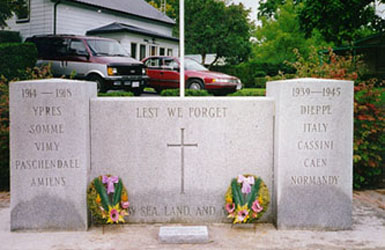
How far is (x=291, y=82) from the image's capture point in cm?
509

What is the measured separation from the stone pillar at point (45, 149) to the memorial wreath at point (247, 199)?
5.84 feet

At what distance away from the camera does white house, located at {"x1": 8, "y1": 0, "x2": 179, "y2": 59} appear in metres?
13.1

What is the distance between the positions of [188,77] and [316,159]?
1063 cm

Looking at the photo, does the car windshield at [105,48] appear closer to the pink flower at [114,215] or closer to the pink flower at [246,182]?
the pink flower at [114,215]

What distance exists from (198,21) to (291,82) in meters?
11.0

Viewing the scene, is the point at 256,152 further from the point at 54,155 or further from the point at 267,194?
the point at 54,155

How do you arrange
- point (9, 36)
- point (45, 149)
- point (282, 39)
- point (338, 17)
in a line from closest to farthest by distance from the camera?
point (45, 149) → point (9, 36) → point (338, 17) → point (282, 39)

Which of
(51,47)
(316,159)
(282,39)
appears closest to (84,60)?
(51,47)

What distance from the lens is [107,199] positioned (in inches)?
204

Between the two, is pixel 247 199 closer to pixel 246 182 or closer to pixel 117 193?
pixel 246 182

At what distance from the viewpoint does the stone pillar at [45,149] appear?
5062mm

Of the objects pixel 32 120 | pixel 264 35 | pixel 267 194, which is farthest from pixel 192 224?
pixel 264 35

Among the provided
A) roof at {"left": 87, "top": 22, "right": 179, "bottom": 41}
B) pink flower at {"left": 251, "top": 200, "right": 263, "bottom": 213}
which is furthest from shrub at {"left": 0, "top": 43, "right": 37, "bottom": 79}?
pink flower at {"left": 251, "top": 200, "right": 263, "bottom": 213}

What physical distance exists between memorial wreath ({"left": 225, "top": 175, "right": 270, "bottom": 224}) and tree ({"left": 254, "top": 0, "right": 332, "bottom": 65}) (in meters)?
14.7
